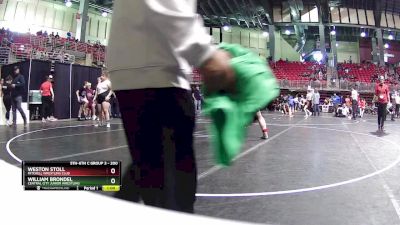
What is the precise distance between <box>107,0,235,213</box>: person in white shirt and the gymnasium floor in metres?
0.17

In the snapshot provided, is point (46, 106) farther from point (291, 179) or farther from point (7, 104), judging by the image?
point (291, 179)

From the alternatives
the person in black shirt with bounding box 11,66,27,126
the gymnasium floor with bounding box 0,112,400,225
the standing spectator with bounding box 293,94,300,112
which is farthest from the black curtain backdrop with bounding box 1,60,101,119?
the standing spectator with bounding box 293,94,300,112

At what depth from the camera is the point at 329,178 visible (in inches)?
159

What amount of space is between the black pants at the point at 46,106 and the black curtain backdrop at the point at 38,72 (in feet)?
3.34

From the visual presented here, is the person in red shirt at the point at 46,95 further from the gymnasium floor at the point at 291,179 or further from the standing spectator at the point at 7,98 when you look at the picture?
the gymnasium floor at the point at 291,179

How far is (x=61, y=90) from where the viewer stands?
48.6 ft

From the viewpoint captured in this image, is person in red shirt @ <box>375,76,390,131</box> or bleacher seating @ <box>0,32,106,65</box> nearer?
person in red shirt @ <box>375,76,390,131</box>

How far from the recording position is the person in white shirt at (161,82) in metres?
0.99

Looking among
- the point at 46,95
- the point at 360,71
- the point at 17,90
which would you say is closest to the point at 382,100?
the point at 17,90

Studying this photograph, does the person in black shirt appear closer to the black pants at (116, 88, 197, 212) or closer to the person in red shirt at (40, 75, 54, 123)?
the person in red shirt at (40, 75, 54, 123)

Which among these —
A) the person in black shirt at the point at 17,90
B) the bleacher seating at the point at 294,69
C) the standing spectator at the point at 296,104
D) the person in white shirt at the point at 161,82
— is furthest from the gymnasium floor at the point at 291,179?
the bleacher seating at the point at 294,69

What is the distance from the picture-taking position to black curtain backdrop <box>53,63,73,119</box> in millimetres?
14547
